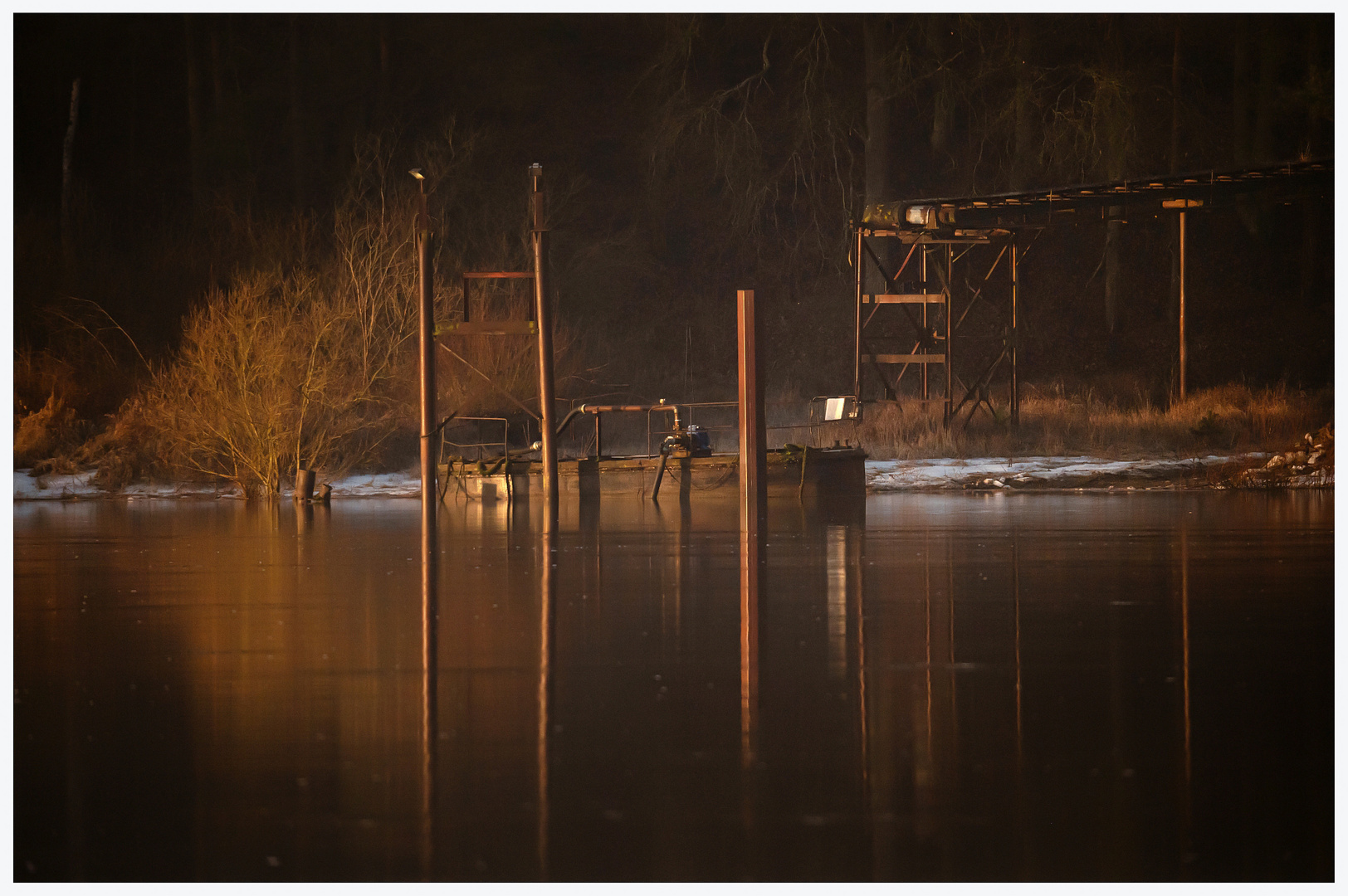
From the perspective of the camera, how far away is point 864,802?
5.59 metres

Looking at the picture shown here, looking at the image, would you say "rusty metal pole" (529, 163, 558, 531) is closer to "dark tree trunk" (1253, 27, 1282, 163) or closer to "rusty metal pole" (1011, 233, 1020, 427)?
"rusty metal pole" (1011, 233, 1020, 427)

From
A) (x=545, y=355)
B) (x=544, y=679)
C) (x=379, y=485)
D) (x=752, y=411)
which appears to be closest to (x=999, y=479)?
(x=545, y=355)

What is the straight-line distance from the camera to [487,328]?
23969 mm

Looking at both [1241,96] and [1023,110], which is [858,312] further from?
[1241,96]

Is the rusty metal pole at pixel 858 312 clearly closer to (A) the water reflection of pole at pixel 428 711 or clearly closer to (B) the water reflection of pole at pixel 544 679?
(B) the water reflection of pole at pixel 544 679

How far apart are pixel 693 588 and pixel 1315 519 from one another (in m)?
10.2

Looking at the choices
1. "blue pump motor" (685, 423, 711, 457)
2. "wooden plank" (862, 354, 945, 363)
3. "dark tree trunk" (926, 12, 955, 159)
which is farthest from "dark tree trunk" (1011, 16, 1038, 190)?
"blue pump motor" (685, 423, 711, 457)

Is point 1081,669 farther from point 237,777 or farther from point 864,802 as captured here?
point 237,777

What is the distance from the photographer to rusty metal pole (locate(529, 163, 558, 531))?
22312 millimetres

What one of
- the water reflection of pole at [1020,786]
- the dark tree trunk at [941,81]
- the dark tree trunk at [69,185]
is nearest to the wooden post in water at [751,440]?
the water reflection of pole at [1020,786]

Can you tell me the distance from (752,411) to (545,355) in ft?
13.9

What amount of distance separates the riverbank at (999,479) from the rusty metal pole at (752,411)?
8465 mm

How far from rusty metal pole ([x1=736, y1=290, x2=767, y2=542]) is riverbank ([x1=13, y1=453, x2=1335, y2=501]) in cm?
846

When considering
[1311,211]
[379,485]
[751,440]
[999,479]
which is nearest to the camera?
[751,440]
